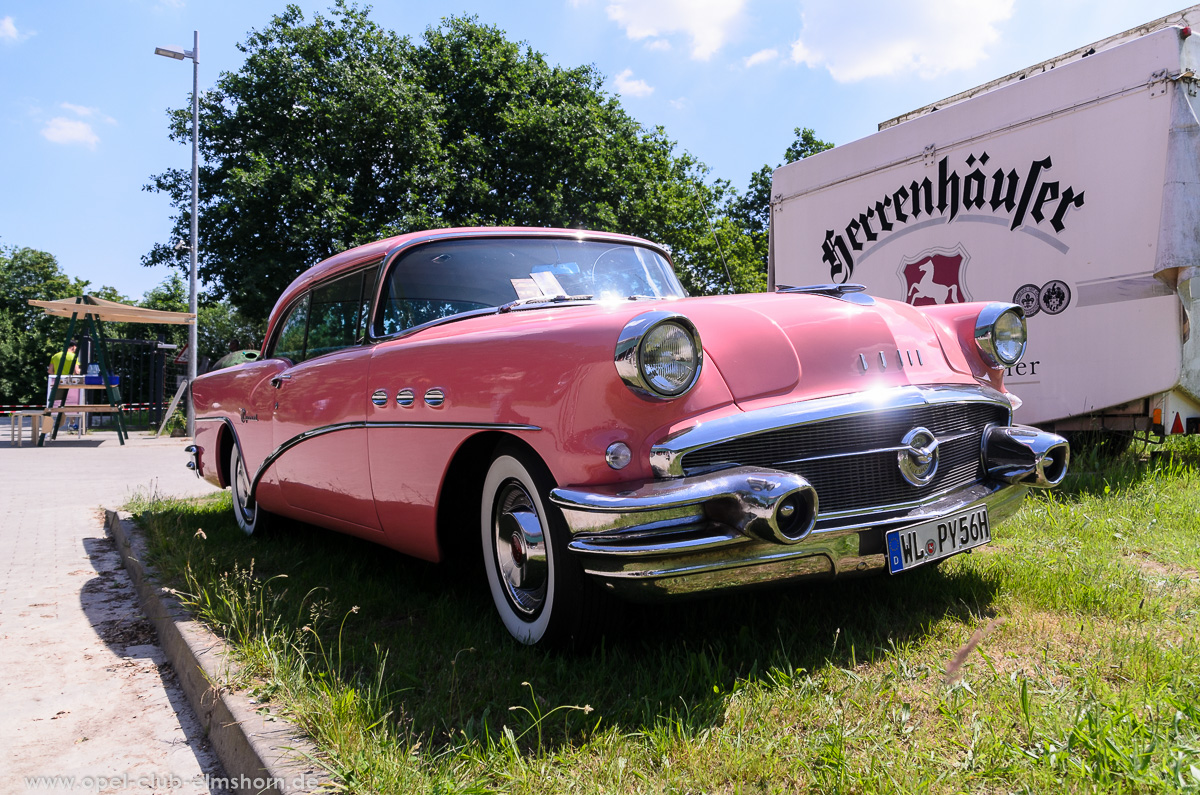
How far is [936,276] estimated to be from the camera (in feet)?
23.1

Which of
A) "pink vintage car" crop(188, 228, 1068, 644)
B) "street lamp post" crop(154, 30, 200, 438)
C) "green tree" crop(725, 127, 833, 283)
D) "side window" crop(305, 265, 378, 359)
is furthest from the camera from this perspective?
"green tree" crop(725, 127, 833, 283)

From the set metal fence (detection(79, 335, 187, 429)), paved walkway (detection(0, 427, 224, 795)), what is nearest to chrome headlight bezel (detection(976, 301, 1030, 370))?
paved walkway (detection(0, 427, 224, 795))

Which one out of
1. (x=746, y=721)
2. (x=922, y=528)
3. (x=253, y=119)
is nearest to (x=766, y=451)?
(x=922, y=528)

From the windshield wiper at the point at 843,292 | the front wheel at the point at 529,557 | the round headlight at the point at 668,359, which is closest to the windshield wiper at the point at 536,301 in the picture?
the front wheel at the point at 529,557

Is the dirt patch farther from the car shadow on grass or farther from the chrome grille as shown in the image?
the chrome grille

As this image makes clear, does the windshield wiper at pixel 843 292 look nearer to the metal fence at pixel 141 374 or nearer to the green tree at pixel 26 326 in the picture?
the metal fence at pixel 141 374

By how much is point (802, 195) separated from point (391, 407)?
6.17 metres

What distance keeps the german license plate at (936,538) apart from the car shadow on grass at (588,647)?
289 millimetres

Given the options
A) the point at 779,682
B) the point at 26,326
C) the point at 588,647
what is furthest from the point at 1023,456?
the point at 26,326

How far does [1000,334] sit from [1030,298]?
3.52 metres

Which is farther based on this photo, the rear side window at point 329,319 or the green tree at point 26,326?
A: the green tree at point 26,326

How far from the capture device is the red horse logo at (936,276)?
269 inches

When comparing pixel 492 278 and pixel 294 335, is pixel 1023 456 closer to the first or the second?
pixel 492 278

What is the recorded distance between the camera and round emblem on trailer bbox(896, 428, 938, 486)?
2.56 metres
